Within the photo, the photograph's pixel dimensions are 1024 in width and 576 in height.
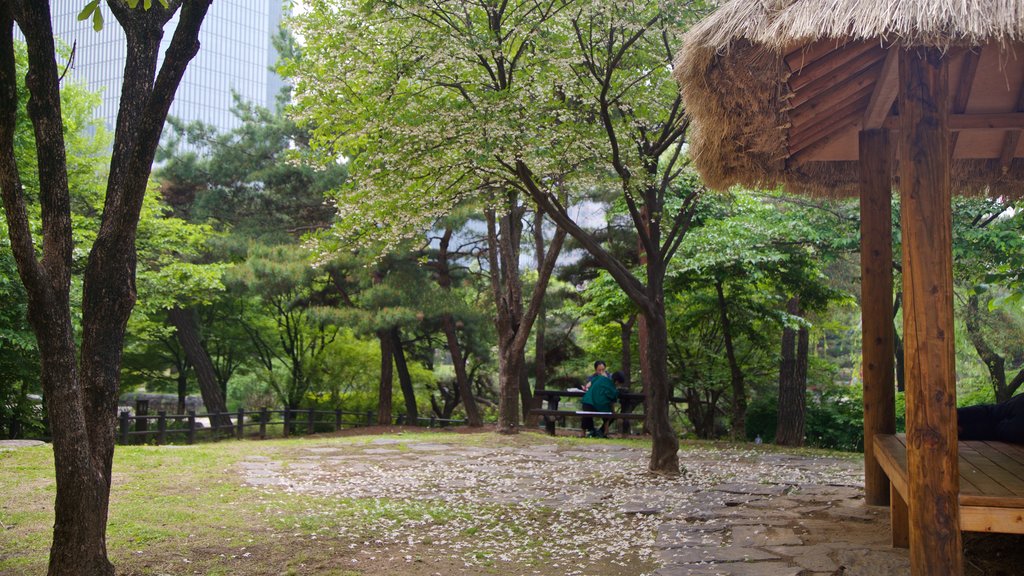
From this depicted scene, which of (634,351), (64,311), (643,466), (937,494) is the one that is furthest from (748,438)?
(64,311)

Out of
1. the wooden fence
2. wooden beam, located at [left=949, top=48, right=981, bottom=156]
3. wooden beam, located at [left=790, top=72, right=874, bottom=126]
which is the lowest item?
the wooden fence

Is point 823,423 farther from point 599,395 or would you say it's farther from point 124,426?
point 124,426

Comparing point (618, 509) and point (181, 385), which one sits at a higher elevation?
point (181, 385)

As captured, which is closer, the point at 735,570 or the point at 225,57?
the point at 735,570

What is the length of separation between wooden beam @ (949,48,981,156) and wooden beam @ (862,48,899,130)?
0.35 m

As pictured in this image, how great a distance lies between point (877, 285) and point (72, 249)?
492 centimetres

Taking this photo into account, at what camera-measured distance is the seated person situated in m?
5.30

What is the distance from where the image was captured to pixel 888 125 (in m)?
5.41

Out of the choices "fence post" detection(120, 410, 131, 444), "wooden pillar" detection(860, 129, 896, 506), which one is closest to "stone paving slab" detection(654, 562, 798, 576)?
"wooden pillar" detection(860, 129, 896, 506)

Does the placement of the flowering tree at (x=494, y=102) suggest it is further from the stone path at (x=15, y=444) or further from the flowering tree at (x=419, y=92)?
the stone path at (x=15, y=444)

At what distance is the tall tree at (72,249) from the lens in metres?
3.79

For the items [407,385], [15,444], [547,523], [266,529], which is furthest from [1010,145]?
[407,385]

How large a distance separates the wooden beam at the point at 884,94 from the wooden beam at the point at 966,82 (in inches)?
13.7

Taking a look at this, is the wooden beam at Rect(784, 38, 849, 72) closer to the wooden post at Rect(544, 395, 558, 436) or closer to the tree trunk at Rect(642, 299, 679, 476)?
the tree trunk at Rect(642, 299, 679, 476)
